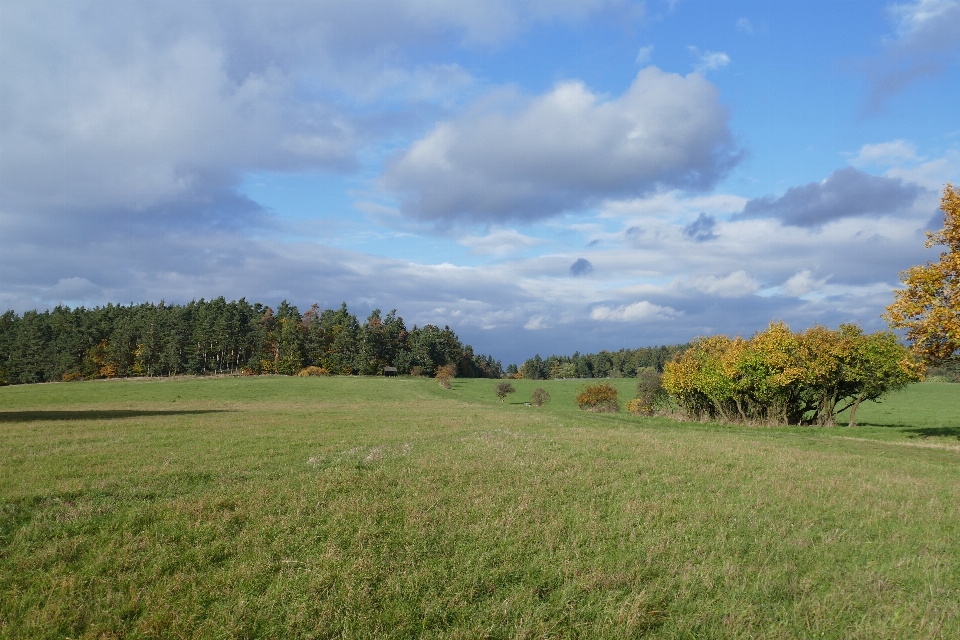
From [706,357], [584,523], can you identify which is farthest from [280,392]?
[584,523]

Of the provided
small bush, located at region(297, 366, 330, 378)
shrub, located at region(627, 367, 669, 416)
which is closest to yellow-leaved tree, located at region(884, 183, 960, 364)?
shrub, located at region(627, 367, 669, 416)

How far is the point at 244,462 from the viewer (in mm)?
17703

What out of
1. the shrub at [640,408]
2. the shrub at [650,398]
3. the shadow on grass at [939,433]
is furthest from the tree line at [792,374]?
the shrub at [640,408]

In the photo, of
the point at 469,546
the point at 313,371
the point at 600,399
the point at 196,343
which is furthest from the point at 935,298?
the point at 196,343

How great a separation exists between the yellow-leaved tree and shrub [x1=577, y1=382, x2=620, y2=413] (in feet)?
109

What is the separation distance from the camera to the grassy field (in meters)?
7.76

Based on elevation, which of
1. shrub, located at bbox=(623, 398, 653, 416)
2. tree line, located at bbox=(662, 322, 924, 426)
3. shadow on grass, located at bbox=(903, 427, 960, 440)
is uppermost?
tree line, located at bbox=(662, 322, 924, 426)

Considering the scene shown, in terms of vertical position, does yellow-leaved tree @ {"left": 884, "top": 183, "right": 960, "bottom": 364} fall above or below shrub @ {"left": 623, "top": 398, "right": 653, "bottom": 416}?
above

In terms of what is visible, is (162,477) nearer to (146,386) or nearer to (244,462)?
(244,462)

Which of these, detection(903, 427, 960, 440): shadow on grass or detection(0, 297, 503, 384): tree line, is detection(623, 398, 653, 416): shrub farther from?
detection(0, 297, 503, 384): tree line

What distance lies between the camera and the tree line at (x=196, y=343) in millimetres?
124062

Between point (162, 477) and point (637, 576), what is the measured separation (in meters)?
13.4

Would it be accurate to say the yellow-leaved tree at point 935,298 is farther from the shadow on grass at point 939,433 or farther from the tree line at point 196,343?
the tree line at point 196,343

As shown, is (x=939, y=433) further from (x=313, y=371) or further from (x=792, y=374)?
(x=313, y=371)
